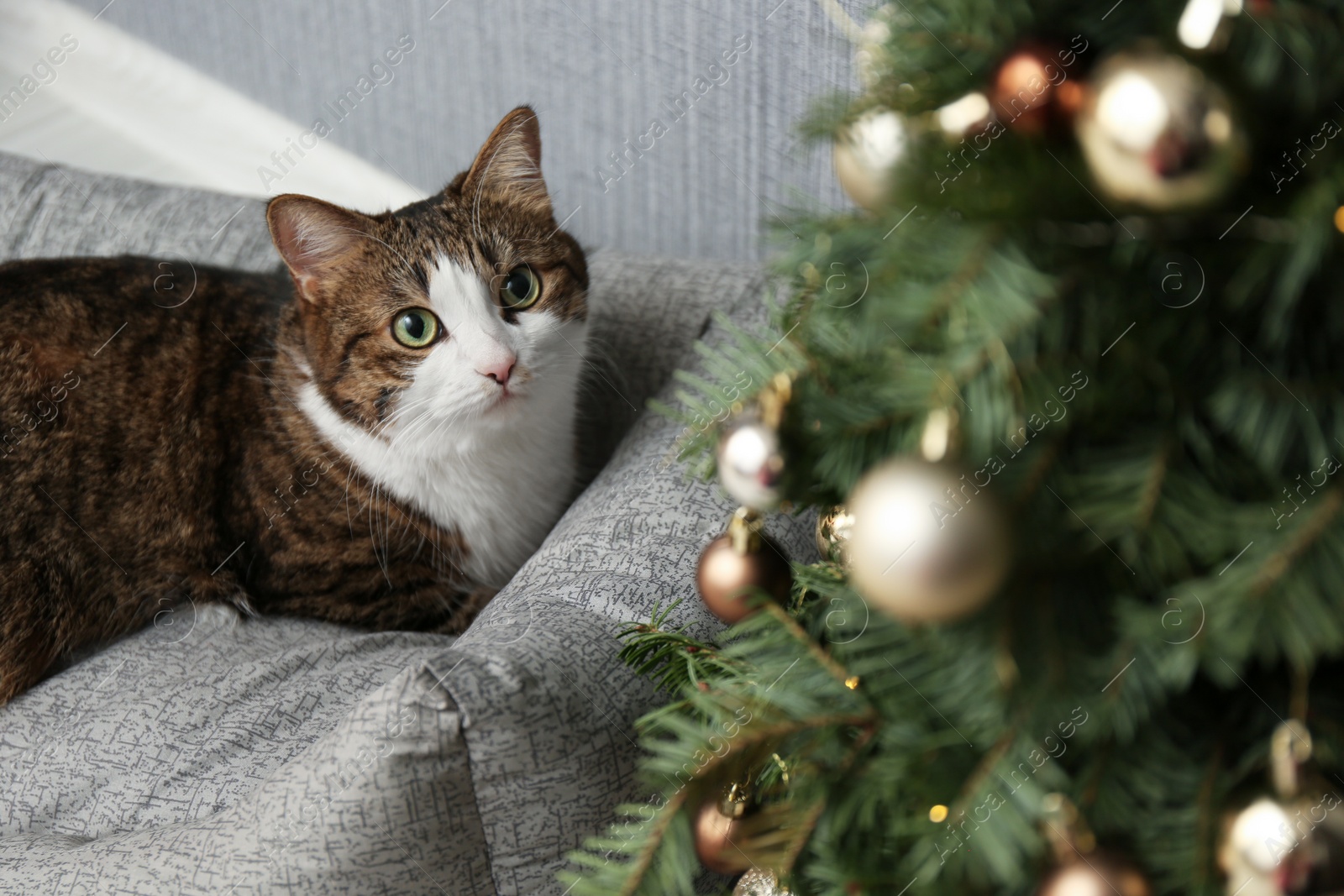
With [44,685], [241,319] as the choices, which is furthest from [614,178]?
[44,685]

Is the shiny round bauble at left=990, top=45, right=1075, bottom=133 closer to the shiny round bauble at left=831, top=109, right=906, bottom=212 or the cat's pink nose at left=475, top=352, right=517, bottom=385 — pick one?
the shiny round bauble at left=831, top=109, right=906, bottom=212

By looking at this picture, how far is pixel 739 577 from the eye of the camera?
69 cm

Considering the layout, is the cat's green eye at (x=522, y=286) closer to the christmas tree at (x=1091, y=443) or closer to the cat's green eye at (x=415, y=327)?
the cat's green eye at (x=415, y=327)

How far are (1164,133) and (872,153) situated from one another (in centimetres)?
16

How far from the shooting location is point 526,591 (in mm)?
1049

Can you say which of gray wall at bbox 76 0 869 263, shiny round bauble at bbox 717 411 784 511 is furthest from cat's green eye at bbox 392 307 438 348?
shiny round bauble at bbox 717 411 784 511

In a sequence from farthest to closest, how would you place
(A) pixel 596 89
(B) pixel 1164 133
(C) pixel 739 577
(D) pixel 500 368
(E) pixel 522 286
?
1. (A) pixel 596 89
2. (E) pixel 522 286
3. (D) pixel 500 368
4. (C) pixel 739 577
5. (B) pixel 1164 133

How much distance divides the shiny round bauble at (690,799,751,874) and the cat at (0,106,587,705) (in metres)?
0.61

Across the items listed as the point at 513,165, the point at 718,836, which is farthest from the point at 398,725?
the point at 513,165

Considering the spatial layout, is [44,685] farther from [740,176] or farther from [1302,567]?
[1302,567]

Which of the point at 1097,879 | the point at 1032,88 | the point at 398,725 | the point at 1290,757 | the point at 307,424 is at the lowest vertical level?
the point at 307,424

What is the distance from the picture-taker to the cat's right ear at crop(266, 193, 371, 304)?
113 cm

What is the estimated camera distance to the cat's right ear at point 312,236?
1.13 m

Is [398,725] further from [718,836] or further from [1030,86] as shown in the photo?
[1030,86]
